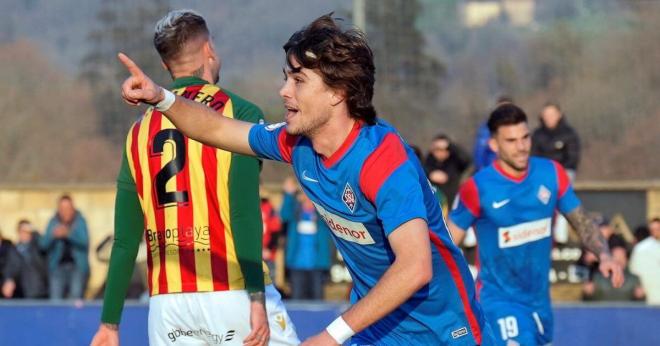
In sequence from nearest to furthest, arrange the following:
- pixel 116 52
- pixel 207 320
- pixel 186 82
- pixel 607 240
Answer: pixel 207 320 → pixel 186 82 → pixel 607 240 → pixel 116 52

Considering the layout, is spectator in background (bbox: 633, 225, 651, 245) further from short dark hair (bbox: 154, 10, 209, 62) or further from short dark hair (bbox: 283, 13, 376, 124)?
short dark hair (bbox: 283, 13, 376, 124)

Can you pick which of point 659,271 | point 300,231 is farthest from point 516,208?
point 300,231

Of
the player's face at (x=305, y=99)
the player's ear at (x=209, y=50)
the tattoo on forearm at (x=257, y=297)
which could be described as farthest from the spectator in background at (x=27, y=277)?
the player's face at (x=305, y=99)

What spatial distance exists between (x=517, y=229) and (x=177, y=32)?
8.97 ft

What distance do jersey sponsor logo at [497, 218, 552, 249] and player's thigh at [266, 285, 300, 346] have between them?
2.11m

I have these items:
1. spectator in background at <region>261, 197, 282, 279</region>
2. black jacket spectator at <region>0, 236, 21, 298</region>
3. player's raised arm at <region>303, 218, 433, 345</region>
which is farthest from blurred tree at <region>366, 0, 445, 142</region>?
player's raised arm at <region>303, 218, 433, 345</region>

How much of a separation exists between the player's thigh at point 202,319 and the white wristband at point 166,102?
111 centimetres

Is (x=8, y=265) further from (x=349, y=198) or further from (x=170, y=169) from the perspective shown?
(x=349, y=198)

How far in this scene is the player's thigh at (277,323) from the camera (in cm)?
580

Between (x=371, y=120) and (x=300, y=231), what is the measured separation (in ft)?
30.4

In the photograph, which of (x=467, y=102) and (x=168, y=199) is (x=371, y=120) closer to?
(x=168, y=199)

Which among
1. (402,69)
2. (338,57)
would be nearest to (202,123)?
(338,57)

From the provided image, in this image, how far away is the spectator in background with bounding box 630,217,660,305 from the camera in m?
12.6

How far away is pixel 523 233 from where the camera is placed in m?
7.61
